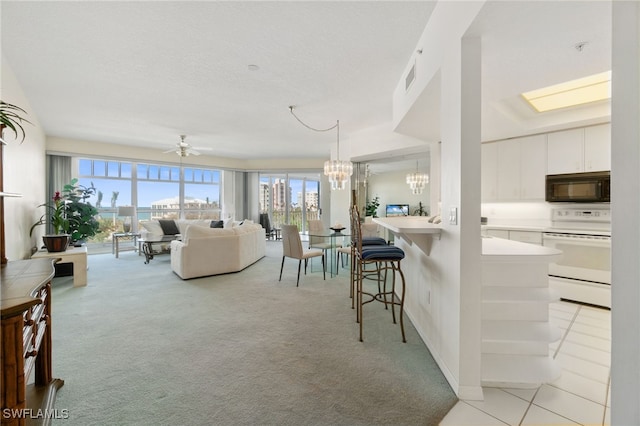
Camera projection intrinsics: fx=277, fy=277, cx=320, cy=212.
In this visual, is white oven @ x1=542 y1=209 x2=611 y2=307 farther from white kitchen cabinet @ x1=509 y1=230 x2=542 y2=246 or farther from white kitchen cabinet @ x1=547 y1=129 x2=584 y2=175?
white kitchen cabinet @ x1=547 y1=129 x2=584 y2=175

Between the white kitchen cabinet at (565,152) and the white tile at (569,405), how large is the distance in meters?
2.93

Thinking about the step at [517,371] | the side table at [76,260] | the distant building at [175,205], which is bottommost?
the step at [517,371]

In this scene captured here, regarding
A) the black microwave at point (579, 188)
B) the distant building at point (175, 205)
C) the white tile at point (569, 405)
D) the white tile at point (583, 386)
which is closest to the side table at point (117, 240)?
the distant building at point (175, 205)

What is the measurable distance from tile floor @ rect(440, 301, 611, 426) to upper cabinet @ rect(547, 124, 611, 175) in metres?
2.18

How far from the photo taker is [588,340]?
243 cm

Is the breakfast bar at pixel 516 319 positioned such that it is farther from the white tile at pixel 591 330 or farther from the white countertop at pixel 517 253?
the white tile at pixel 591 330

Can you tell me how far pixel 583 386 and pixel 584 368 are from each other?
0.28m

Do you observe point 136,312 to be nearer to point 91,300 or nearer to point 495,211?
point 91,300

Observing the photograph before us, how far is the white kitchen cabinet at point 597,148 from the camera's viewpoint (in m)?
3.25

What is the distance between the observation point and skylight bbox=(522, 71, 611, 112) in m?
2.88

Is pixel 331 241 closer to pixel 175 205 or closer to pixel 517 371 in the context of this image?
pixel 517 371

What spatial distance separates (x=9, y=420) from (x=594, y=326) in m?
4.14

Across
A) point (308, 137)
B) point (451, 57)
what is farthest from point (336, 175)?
point (451, 57)

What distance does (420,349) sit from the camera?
223 centimetres
